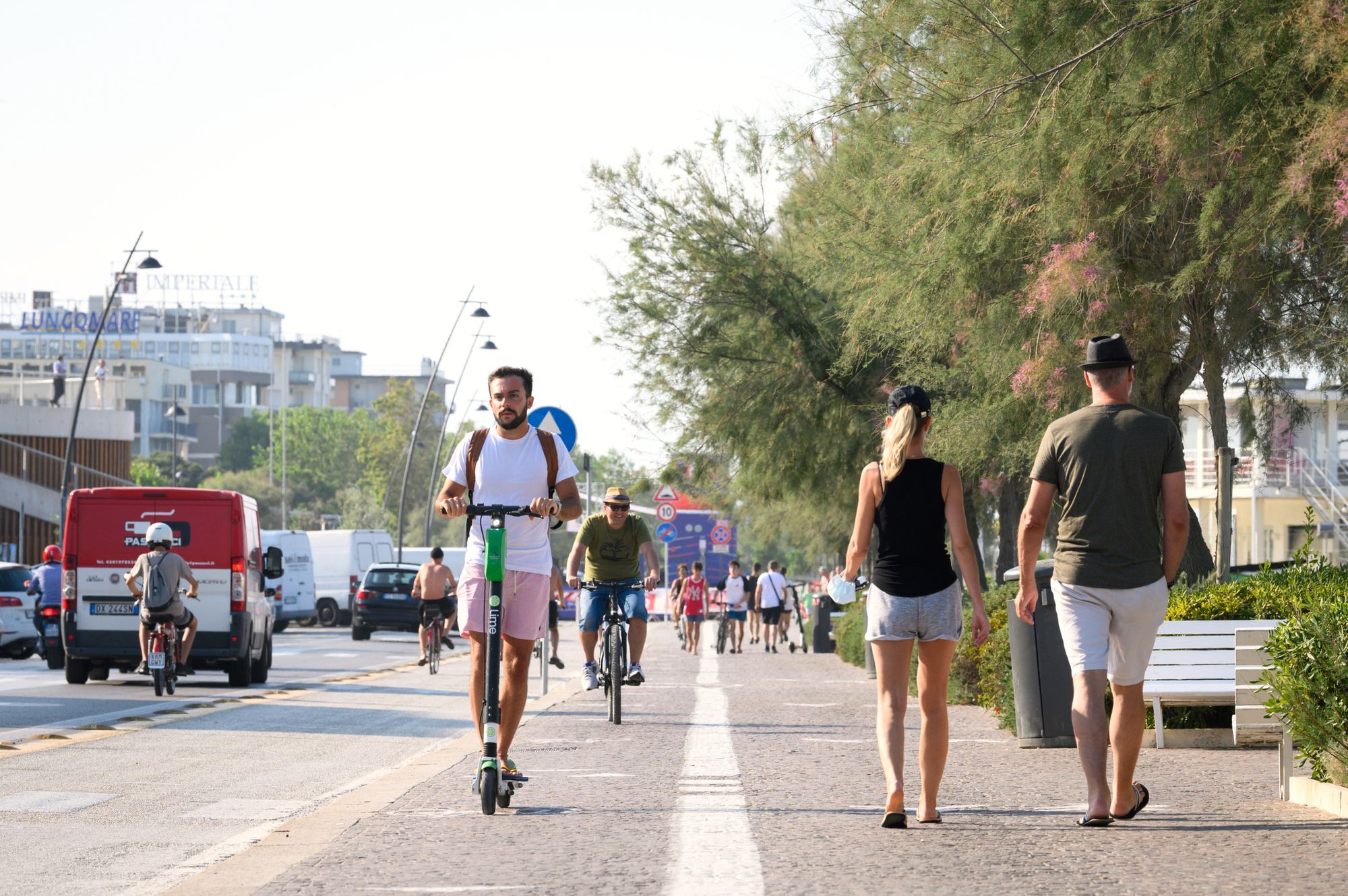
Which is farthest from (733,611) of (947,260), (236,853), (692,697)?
(236,853)

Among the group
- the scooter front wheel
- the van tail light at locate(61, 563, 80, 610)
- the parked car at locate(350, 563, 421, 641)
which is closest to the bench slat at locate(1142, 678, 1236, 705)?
the scooter front wheel

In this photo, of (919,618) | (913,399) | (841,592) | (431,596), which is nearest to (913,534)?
(919,618)

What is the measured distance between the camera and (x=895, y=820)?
306 inches

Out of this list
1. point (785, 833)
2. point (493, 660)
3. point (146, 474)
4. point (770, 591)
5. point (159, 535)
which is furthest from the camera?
point (146, 474)

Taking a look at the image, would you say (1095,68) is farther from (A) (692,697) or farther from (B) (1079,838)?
(A) (692,697)

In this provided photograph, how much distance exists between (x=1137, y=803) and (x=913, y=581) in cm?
133

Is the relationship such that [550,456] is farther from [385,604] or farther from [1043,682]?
[385,604]

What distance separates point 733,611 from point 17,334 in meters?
160

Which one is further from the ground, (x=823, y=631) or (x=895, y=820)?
Result: (x=895, y=820)

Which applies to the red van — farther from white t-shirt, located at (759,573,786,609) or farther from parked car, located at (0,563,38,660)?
white t-shirt, located at (759,573,786,609)

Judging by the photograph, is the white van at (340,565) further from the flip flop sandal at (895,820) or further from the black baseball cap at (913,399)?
the flip flop sandal at (895,820)

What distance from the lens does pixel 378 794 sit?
9.45m

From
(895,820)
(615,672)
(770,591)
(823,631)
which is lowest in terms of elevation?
(823,631)

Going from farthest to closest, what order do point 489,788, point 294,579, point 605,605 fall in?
point 294,579, point 605,605, point 489,788
